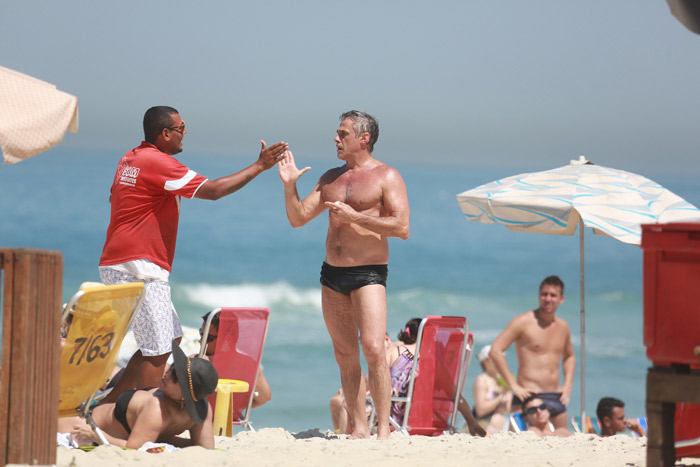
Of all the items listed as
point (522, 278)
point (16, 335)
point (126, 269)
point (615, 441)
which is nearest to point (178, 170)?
point (126, 269)

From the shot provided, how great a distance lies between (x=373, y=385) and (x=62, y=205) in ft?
113

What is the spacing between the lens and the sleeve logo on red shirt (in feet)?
18.0

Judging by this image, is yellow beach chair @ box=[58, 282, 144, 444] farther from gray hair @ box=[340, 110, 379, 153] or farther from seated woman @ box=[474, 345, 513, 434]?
seated woman @ box=[474, 345, 513, 434]

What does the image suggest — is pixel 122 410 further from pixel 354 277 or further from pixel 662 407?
pixel 662 407

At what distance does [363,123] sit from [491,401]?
4669 mm

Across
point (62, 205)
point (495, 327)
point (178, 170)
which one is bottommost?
point (495, 327)

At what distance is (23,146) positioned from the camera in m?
4.85

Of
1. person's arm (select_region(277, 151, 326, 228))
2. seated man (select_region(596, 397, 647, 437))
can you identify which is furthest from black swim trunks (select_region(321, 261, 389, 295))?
seated man (select_region(596, 397, 647, 437))

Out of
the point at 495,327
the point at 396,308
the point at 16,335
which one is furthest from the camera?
the point at 396,308

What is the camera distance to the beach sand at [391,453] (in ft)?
14.5

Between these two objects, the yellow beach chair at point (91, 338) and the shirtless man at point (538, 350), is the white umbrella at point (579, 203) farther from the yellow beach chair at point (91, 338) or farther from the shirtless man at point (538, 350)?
the yellow beach chair at point (91, 338)

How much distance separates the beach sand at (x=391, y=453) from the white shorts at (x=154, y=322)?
0.70m

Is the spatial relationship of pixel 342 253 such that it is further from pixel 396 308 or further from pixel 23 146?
pixel 396 308

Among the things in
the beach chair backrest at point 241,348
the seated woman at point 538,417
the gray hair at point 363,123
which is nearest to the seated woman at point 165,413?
the beach chair backrest at point 241,348
